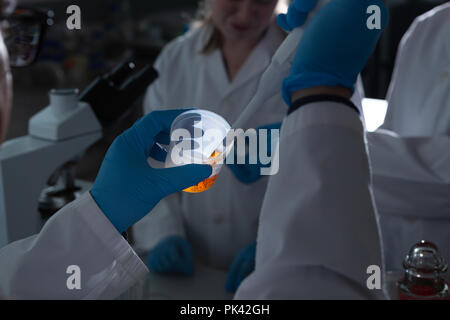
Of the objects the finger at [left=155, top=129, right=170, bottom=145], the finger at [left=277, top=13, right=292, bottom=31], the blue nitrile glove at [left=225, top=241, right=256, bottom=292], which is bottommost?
the blue nitrile glove at [left=225, top=241, right=256, bottom=292]

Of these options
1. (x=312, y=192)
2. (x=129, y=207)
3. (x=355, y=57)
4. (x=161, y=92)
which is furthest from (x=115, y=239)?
(x=161, y=92)

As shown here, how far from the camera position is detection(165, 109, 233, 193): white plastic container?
69 cm

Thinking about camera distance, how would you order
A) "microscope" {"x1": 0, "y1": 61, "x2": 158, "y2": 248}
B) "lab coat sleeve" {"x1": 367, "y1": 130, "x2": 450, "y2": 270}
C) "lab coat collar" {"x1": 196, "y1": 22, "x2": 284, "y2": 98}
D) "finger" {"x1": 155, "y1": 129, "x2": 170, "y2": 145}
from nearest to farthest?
"finger" {"x1": 155, "y1": 129, "x2": 170, "y2": 145}, "microscope" {"x1": 0, "y1": 61, "x2": 158, "y2": 248}, "lab coat sleeve" {"x1": 367, "y1": 130, "x2": 450, "y2": 270}, "lab coat collar" {"x1": 196, "y1": 22, "x2": 284, "y2": 98}

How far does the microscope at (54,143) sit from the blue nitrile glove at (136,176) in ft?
1.01

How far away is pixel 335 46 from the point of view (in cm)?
68

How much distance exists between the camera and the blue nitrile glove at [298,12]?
729 mm

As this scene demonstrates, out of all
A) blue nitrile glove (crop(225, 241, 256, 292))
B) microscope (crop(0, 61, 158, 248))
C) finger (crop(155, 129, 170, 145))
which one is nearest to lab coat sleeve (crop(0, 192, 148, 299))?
finger (crop(155, 129, 170, 145))

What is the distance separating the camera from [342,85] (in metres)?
0.67

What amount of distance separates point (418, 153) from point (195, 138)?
789mm

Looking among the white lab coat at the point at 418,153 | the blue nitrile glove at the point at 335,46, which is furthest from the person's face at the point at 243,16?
the blue nitrile glove at the point at 335,46

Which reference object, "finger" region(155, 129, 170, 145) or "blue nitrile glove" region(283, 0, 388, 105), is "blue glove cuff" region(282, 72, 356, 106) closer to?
"blue nitrile glove" region(283, 0, 388, 105)

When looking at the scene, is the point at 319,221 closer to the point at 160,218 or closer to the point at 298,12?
the point at 298,12

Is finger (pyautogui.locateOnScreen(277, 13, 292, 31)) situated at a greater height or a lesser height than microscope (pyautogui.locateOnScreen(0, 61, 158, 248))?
greater

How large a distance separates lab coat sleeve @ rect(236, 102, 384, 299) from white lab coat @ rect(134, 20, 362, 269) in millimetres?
875
